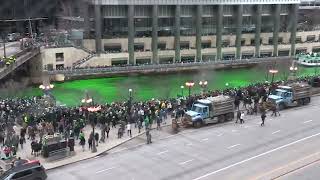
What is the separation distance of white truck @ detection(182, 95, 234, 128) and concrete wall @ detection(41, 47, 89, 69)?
128 feet

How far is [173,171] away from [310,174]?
8460 millimetres

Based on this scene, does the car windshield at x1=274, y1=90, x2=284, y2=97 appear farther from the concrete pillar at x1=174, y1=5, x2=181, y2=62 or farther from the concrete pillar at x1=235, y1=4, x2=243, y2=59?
the concrete pillar at x1=235, y1=4, x2=243, y2=59

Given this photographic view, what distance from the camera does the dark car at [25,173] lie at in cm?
2697

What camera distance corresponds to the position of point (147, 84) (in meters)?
74.3

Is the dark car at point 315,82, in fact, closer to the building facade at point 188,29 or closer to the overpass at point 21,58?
the overpass at point 21,58

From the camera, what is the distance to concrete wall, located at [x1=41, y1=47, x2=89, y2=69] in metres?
74.9

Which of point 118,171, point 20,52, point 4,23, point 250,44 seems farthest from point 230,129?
point 4,23

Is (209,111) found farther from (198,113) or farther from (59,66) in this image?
(59,66)

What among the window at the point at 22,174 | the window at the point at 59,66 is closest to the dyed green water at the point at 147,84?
the window at the point at 59,66

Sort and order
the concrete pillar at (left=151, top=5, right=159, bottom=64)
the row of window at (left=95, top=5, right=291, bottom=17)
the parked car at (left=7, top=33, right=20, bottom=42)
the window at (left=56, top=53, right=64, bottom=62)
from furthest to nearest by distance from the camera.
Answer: the row of window at (left=95, top=5, right=291, bottom=17)
the concrete pillar at (left=151, top=5, right=159, bottom=64)
the parked car at (left=7, top=33, right=20, bottom=42)
the window at (left=56, top=53, right=64, bottom=62)

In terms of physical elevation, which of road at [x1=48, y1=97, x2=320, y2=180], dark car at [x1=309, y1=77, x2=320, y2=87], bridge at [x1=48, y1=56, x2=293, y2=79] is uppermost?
bridge at [x1=48, y1=56, x2=293, y2=79]

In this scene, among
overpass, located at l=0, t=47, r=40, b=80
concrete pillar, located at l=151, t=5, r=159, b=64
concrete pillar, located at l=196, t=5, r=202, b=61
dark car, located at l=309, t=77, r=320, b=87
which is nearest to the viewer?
dark car, located at l=309, t=77, r=320, b=87

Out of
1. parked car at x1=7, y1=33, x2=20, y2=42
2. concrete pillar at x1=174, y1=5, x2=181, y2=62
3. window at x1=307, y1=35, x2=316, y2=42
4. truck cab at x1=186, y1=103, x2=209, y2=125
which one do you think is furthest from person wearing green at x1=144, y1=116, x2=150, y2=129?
window at x1=307, y1=35, x2=316, y2=42

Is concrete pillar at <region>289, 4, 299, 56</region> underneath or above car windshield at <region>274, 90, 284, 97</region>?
above
